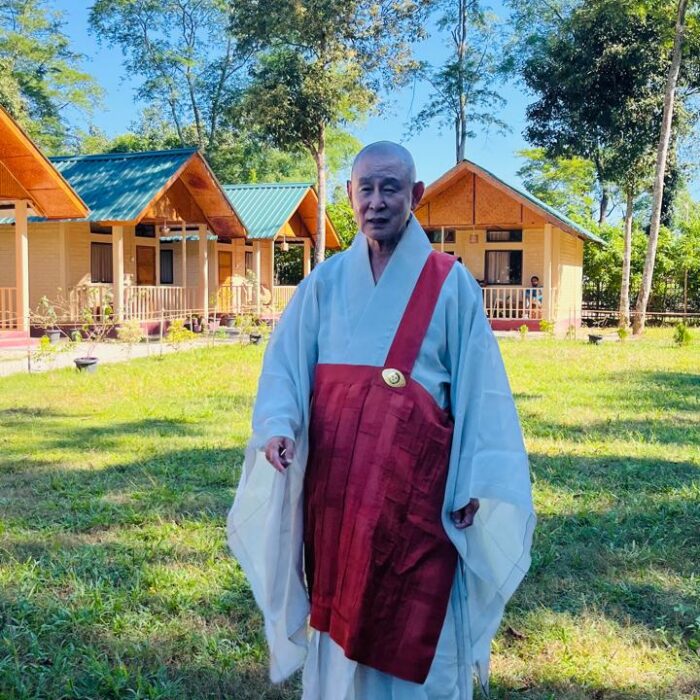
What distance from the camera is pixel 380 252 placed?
7.98 feet

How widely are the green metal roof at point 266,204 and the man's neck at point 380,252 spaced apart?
2063 cm

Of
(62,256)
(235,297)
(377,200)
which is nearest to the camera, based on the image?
(377,200)

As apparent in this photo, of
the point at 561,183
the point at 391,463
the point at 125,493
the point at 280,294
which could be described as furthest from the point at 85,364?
the point at 561,183

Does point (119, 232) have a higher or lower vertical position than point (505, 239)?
lower

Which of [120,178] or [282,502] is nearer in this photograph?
[282,502]

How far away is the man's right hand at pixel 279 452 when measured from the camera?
7.35 ft

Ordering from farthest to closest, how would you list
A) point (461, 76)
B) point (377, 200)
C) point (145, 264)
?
point (461, 76) → point (145, 264) → point (377, 200)

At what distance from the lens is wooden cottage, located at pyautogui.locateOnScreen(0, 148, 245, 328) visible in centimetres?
1808

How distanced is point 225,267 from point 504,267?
8644mm

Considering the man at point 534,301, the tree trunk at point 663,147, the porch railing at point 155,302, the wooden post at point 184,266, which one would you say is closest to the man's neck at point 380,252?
the porch railing at point 155,302

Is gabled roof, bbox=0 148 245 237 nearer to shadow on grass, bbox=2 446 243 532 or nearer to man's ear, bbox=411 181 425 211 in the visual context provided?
shadow on grass, bbox=2 446 243 532

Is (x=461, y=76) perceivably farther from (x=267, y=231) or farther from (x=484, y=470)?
(x=484, y=470)

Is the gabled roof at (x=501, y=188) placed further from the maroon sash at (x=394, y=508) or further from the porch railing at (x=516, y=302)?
the maroon sash at (x=394, y=508)

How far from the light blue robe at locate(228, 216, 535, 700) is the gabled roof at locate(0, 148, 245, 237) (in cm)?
1545
